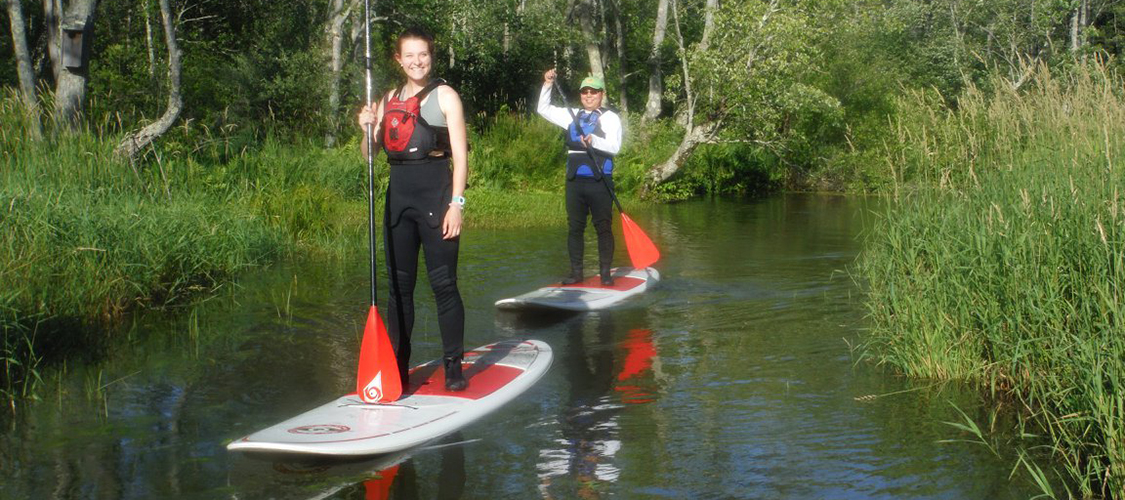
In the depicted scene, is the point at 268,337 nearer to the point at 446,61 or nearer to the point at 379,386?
the point at 379,386

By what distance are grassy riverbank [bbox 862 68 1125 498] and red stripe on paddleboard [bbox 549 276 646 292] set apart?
2451 millimetres

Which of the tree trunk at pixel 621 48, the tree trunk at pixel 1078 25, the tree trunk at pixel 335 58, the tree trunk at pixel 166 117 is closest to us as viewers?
the tree trunk at pixel 166 117

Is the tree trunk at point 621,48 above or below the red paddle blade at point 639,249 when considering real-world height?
above

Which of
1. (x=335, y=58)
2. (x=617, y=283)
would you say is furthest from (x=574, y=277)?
(x=335, y=58)

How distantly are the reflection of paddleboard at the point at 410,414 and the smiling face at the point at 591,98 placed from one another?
3122 mm

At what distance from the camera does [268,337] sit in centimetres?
739

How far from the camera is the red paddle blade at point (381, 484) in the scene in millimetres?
4379

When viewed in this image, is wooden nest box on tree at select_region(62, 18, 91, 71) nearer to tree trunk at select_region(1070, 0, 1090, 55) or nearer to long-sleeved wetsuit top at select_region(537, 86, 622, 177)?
long-sleeved wetsuit top at select_region(537, 86, 622, 177)

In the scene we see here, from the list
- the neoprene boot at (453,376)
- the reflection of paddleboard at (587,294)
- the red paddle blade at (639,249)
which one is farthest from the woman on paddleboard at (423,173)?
the red paddle blade at (639,249)

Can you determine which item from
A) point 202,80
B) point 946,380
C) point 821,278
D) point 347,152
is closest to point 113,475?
point 946,380

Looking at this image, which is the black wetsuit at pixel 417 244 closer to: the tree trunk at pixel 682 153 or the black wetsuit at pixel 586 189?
the black wetsuit at pixel 586 189

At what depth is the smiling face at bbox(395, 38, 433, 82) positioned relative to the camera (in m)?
5.26

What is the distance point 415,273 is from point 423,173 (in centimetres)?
53

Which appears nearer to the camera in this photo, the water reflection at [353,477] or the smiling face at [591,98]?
the water reflection at [353,477]
